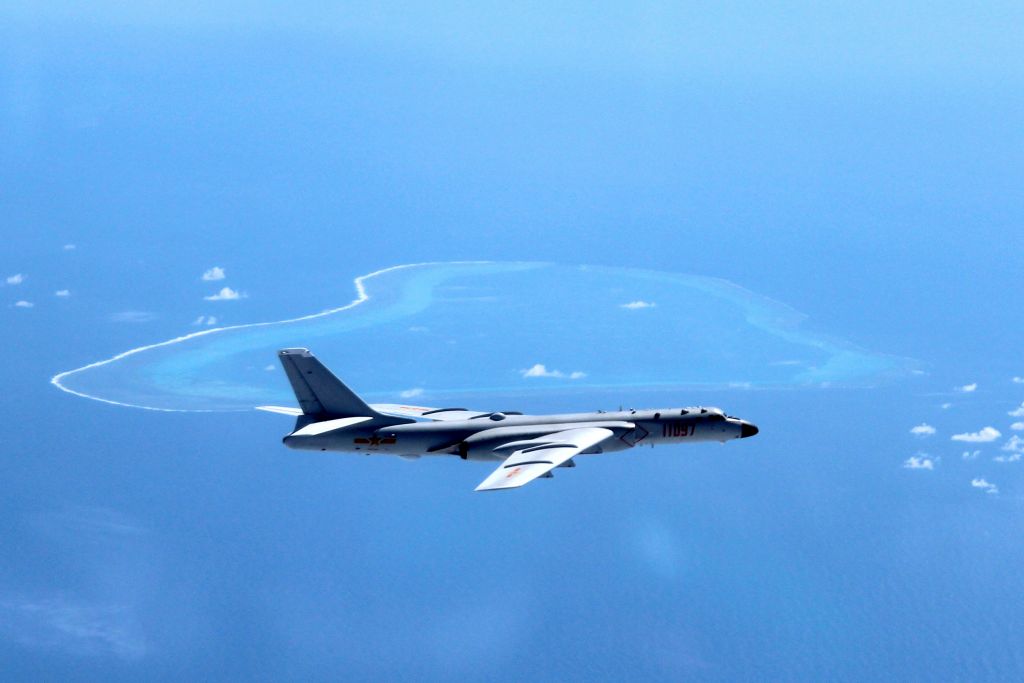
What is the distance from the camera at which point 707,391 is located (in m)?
177

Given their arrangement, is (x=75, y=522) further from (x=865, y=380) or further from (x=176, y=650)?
(x=865, y=380)

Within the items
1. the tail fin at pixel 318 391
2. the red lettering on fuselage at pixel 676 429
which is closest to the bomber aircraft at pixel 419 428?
the tail fin at pixel 318 391

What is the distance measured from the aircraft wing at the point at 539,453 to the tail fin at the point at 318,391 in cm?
914

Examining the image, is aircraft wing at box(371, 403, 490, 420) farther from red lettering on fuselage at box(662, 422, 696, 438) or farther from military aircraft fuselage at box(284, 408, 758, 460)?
red lettering on fuselage at box(662, 422, 696, 438)

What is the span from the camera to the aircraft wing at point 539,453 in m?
61.1

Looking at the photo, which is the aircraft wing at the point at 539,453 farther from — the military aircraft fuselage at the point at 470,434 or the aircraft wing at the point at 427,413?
the aircraft wing at the point at 427,413

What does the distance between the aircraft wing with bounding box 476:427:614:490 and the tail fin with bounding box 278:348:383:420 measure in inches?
360

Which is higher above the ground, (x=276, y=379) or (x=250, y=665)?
(x=276, y=379)

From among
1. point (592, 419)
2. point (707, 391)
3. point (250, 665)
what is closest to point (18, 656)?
point (250, 665)

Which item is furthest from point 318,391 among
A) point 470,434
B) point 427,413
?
point 470,434

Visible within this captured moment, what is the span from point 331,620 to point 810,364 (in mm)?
82445

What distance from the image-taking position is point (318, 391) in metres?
71.2

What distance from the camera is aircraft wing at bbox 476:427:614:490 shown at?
200 feet

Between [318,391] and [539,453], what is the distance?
46.4 feet
